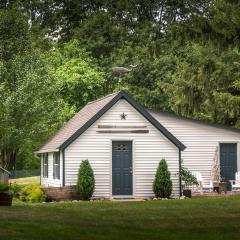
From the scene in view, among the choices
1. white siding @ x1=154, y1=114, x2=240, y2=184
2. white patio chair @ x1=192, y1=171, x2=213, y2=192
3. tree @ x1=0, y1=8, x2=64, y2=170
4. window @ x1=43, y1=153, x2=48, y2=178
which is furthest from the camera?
tree @ x1=0, y1=8, x2=64, y2=170

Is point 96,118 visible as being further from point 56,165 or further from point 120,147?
point 56,165

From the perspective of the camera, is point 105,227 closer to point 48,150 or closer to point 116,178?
point 116,178

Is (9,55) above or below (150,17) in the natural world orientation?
below

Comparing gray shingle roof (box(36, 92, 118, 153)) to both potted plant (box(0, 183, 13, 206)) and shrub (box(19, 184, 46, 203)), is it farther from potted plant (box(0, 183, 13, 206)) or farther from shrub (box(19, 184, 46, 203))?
potted plant (box(0, 183, 13, 206))

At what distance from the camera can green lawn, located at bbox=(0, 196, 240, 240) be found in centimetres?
1385

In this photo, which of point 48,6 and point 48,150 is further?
point 48,6

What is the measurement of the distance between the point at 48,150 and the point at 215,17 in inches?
415

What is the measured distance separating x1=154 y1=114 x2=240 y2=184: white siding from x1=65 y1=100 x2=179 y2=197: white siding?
8.52 feet

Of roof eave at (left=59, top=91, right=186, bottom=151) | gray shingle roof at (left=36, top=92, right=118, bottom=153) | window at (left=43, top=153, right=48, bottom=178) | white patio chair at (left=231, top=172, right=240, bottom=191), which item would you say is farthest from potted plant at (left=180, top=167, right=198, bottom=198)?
window at (left=43, top=153, right=48, bottom=178)

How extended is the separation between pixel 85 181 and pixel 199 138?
648 cm

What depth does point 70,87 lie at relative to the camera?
54312mm

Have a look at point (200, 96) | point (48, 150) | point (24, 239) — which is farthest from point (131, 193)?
point (24, 239)

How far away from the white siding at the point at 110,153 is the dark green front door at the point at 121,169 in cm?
18

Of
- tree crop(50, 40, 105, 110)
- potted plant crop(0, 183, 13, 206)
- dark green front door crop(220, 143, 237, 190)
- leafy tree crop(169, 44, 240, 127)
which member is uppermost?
tree crop(50, 40, 105, 110)
